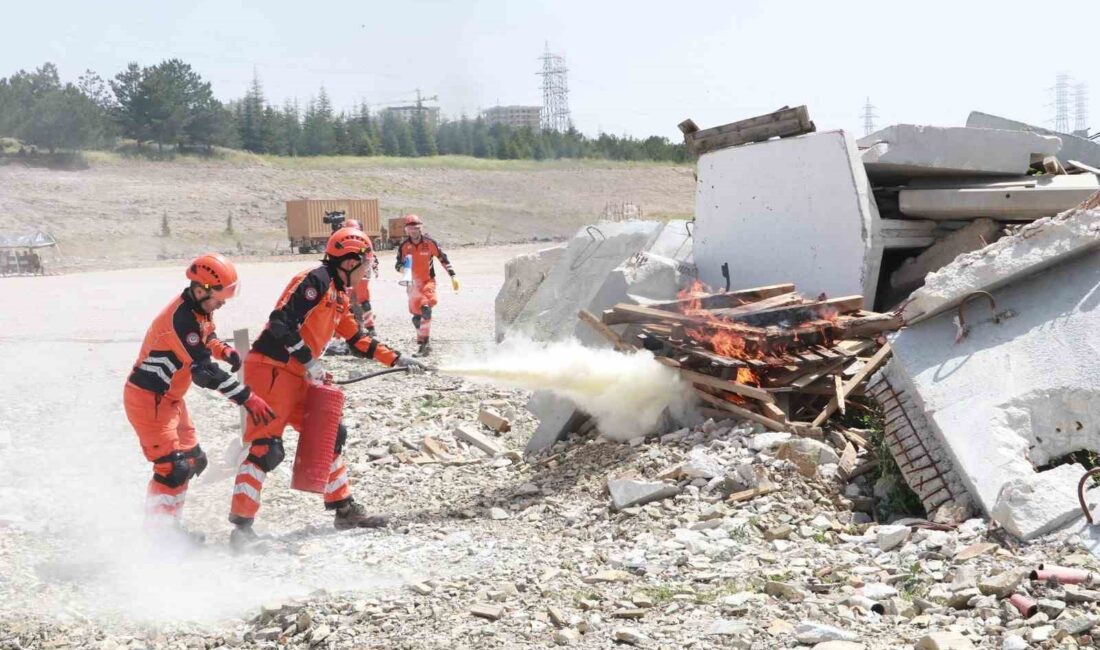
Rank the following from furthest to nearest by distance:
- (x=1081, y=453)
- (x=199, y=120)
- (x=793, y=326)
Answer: (x=199, y=120) < (x=793, y=326) < (x=1081, y=453)

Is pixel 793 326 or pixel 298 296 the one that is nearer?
pixel 298 296

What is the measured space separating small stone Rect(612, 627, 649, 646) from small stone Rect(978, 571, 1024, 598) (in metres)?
1.58

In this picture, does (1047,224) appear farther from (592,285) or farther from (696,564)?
(592,285)

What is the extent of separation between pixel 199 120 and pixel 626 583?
60024mm

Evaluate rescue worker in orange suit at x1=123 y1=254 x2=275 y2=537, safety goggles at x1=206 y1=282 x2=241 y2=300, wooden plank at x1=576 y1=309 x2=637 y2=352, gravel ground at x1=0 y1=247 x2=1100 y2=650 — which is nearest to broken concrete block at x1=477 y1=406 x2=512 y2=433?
gravel ground at x1=0 y1=247 x2=1100 y2=650

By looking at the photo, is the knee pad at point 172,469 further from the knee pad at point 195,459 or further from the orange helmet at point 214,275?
the orange helmet at point 214,275

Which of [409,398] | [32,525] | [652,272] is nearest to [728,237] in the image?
[652,272]

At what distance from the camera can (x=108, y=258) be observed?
3862 cm

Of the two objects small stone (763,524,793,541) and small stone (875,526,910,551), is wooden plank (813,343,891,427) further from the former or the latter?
small stone (875,526,910,551)

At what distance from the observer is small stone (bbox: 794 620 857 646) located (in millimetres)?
4230

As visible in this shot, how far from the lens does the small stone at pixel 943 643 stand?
4070 mm

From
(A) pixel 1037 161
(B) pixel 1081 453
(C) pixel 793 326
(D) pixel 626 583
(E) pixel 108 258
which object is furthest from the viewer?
(E) pixel 108 258

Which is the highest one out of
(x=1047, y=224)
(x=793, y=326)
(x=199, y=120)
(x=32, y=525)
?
(x=199, y=120)

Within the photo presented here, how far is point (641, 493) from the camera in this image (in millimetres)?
6355
